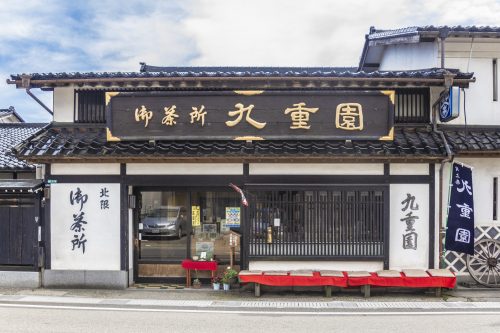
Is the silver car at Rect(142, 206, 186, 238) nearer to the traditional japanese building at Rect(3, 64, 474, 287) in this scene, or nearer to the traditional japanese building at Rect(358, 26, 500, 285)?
the traditional japanese building at Rect(3, 64, 474, 287)

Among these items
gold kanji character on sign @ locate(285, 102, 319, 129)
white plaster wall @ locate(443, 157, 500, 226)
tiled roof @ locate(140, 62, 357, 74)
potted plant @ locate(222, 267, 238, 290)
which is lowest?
potted plant @ locate(222, 267, 238, 290)

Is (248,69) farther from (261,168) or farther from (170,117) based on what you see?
(261,168)

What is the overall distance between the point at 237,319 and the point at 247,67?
62.5ft

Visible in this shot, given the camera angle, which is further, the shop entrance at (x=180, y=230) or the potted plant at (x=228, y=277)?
the shop entrance at (x=180, y=230)

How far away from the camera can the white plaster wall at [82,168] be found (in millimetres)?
12305

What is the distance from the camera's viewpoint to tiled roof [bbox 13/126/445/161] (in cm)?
1157

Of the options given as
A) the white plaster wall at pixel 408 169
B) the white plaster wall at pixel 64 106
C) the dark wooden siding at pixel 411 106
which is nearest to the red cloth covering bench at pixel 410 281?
the white plaster wall at pixel 408 169

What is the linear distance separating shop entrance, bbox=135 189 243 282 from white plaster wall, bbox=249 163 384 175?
5.40 feet

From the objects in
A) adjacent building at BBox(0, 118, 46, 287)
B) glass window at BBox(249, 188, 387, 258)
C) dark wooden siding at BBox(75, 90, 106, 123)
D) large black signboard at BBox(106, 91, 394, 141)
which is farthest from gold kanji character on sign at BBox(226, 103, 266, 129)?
adjacent building at BBox(0, 118, 46, 287)

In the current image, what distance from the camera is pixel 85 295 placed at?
11.5 metres

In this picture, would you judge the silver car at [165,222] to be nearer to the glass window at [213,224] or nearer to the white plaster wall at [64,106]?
the glass window at [213,224]

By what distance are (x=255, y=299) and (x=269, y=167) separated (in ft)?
12.5

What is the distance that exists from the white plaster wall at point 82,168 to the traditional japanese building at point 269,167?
30mm

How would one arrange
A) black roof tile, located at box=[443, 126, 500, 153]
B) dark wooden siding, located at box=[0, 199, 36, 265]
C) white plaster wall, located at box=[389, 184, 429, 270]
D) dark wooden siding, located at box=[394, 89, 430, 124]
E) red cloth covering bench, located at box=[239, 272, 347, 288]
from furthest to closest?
dark wooden siding, located at box=[394, 89, 430, 124]
dark wooden siding, located at box=[0, 199, 36, 265]
white plaster wall, located at box=[389, 184, 429, 270]
black roof tile, located at box=[443, 126, 500, 153]
red cloth covering bench, located at box=[239, 272, 347, 288]
